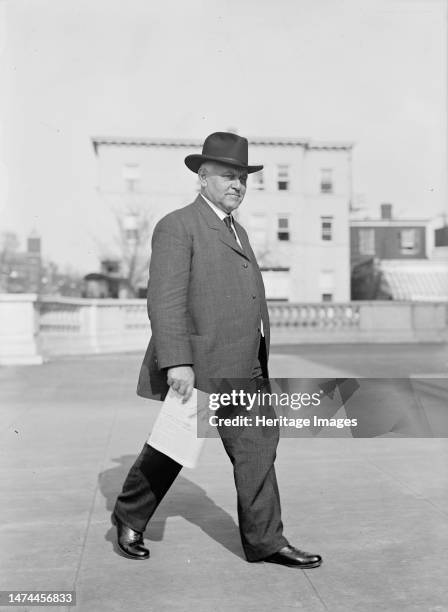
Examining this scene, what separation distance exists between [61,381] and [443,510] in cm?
881

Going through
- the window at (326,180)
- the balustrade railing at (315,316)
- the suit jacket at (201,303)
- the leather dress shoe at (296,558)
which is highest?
the window at (326,180)

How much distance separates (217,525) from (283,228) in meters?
46.5

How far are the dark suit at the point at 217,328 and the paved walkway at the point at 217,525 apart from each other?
11.9 inches

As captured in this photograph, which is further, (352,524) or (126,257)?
(126,257)

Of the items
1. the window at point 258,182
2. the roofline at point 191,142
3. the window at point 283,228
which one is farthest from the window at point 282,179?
the window at point 283,228

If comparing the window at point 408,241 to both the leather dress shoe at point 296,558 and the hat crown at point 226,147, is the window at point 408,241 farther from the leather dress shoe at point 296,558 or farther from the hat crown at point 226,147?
the leather dress shoe at point 296,558

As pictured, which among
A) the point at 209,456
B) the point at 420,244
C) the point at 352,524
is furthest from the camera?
the point at 420,244

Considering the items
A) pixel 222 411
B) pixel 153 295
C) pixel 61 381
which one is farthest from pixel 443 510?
pixel 61 381

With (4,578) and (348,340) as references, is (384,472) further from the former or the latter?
(348,340)

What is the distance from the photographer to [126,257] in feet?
157

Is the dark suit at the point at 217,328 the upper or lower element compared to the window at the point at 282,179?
lower

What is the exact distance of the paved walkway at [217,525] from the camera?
3.56 metres

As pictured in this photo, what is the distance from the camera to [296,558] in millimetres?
3871

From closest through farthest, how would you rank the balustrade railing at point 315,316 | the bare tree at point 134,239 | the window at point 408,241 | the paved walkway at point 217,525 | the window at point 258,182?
the paved walkway at point 217,525, the balustrade railing at point 315,316, the bare tree at point 134,239, the window at point 258,182, the window at point 408,241
